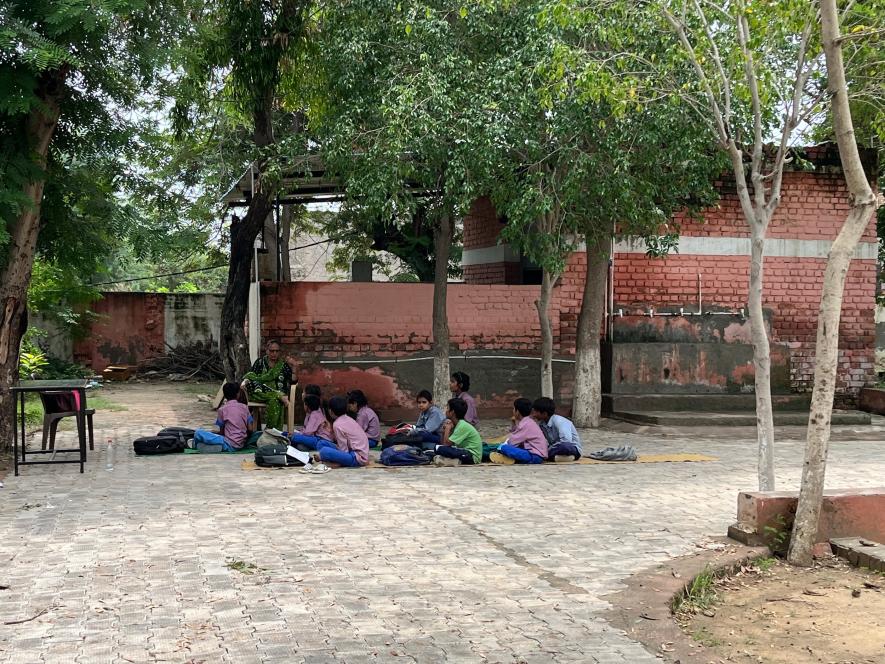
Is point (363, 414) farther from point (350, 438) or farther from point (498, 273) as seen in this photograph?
point (498, 273)

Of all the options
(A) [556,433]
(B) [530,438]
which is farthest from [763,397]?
(A) [556,433]

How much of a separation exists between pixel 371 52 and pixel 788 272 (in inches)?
349

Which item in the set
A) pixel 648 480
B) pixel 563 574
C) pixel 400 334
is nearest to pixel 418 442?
pixel 648 480

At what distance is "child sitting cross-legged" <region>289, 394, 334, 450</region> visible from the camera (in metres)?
12.1

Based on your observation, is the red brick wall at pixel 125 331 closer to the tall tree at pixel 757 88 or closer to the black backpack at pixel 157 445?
the black backpack at pixel 157 445

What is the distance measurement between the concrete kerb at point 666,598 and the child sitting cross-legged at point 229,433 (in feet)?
23.3

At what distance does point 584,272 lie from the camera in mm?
17312

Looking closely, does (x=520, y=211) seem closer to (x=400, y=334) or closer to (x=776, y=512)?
(x=400, y=334)

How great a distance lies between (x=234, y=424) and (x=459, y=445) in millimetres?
3102

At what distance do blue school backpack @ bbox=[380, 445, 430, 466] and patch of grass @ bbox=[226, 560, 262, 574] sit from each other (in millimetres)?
4975

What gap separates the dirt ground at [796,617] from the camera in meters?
5.08

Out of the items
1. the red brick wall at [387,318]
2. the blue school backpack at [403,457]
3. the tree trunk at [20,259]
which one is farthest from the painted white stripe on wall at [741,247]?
the tree trunk at [20,259]

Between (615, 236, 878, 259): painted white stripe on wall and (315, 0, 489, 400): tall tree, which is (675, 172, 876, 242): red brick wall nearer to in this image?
(615, 236, 878, 259): painted white stripe on wall

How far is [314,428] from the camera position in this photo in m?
12.3
